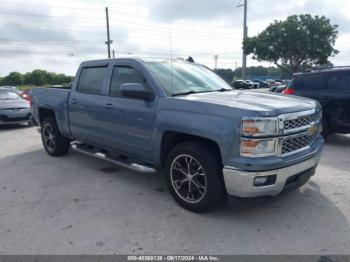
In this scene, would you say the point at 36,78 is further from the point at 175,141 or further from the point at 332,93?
the point at 175,141

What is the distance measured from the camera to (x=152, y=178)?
5141 mm

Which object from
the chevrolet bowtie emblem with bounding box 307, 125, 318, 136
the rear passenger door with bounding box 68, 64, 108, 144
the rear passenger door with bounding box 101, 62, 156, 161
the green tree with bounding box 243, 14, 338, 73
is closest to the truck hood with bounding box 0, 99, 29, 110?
the rear passenger door with bounding box 68, 64, 108, 144

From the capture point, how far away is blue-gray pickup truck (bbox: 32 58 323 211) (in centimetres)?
329

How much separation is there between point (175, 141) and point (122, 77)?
141 centimetres

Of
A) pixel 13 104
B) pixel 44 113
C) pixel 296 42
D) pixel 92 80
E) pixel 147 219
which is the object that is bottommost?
pixel 147 219

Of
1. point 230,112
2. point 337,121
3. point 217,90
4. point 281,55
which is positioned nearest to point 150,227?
point 230,112

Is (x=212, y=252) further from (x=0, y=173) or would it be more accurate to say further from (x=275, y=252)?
(x=0, y=173)

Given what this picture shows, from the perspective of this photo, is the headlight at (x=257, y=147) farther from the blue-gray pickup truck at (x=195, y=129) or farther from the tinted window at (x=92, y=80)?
the tinted window at (x=92, y=80)

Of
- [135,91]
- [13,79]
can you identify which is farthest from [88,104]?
[13,79]

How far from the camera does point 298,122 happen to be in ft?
11.7

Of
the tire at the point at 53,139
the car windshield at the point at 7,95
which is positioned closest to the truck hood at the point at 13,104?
the car windshield at the point at 7,95

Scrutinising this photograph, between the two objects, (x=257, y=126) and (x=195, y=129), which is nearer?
(x=257, y=126)

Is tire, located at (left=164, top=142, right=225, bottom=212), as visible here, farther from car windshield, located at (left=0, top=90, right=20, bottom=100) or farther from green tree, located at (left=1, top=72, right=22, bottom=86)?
green tree, located at (left=1, top=72, right=22, bottom=86)

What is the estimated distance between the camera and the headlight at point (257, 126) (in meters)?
3.21
